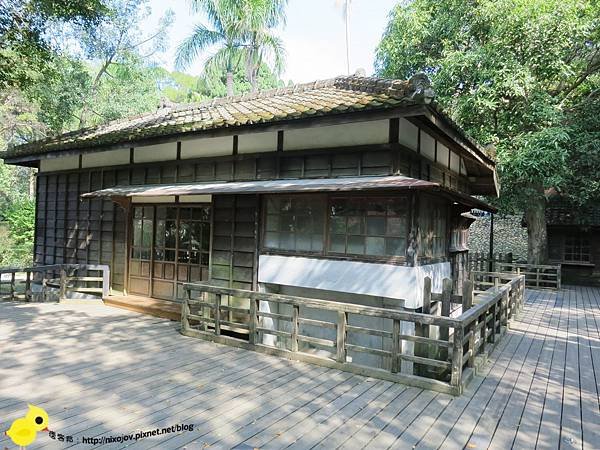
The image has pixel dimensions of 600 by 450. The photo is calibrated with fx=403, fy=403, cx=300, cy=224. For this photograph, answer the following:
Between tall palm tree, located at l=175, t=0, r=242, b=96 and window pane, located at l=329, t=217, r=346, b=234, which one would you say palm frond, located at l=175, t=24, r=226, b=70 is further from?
window pane, located at l=329, t=217, r=346, b=234

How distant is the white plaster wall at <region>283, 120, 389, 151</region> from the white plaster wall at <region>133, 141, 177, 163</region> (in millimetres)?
2761

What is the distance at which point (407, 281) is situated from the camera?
5.71 meters

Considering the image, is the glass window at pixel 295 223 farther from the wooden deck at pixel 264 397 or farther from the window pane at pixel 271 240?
the wooden deck at pixel 264 397

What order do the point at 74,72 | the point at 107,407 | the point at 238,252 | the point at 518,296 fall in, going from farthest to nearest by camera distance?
1. the point at 74,72
2. the point at 518,296
3. the point at 238,252
4. the point at 107,407

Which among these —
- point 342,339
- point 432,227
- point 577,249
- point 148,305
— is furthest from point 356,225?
point 577,249

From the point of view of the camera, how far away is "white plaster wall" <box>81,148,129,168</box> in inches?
359

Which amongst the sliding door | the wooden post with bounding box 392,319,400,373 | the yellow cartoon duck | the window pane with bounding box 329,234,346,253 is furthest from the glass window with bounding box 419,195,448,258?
the yellow cartoon duck

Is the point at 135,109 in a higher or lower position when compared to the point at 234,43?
lower

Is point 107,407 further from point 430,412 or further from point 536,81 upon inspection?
point 536,81

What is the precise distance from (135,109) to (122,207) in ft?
47.4

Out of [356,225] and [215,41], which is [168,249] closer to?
[356,225]

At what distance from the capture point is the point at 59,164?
10.3 meters

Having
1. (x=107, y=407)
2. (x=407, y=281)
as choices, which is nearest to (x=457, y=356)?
(x=407, y=281)

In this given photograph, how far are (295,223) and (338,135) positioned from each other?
1.59m
